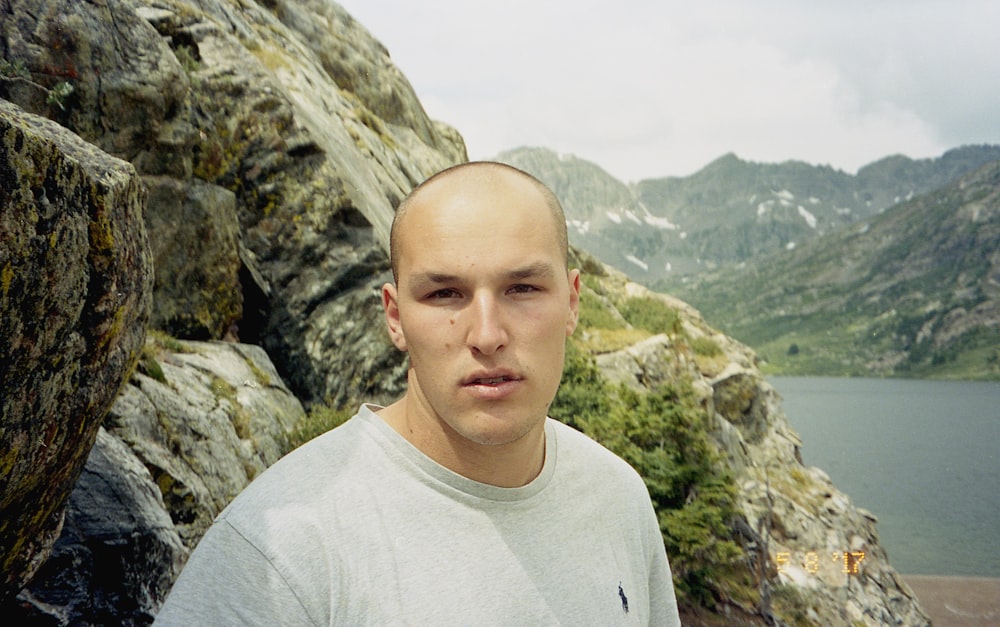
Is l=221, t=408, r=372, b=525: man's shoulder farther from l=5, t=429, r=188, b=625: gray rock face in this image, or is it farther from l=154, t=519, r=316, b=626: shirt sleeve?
l=5, t=429, r=188, b=625: gray rock face

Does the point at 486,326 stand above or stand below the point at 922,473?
above

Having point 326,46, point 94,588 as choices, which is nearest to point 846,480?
point 326,46

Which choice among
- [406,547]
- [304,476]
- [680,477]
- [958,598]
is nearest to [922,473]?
[958,598]

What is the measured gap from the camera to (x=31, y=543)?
4426mm

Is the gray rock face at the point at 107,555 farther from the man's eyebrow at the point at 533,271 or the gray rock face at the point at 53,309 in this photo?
the man's eyebrow at the point at 533,271

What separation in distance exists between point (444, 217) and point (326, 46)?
3637 cm

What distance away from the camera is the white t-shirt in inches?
84.0

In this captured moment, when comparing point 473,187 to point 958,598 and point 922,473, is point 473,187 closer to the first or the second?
point 958,598

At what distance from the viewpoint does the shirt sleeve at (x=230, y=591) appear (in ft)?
6.68

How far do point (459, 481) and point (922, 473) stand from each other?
125 metres

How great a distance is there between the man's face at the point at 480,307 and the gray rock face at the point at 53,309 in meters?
2.18

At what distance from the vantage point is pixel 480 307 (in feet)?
8.65
